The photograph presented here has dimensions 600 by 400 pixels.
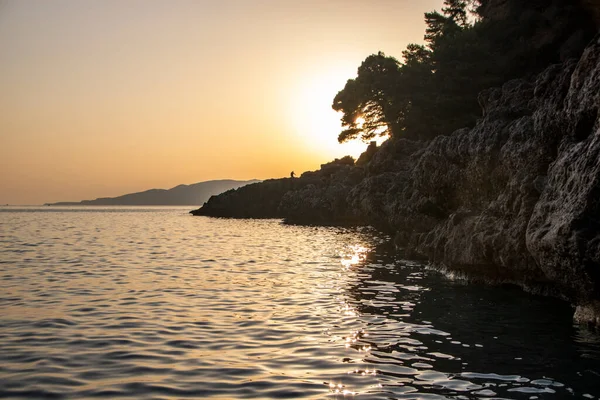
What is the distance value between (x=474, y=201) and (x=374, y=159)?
33.8 m

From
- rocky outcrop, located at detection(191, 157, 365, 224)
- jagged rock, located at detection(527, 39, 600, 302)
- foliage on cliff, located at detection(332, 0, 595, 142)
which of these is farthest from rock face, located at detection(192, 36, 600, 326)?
rocky outcrop, located at detection(191, 157, 365, 224)

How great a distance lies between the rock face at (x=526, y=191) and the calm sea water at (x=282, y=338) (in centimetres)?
111

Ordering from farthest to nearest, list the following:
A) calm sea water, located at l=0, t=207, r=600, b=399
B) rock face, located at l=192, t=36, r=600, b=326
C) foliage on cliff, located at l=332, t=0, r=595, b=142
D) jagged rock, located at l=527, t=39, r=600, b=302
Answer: foliage on cliff, located at l=332, t=0, r=595, b=142
rock face, located at l=192, t=36, r=600, b=326
jagged rock, located at l=527, t=39, r=600, b=302
calm sea water, located at l=0, t=207, r=600, b=399

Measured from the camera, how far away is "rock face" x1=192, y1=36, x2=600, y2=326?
12.3 meters

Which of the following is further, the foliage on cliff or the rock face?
the foliage on cliff

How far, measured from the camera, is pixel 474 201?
24453mm

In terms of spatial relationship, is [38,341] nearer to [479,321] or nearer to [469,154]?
[479,321]

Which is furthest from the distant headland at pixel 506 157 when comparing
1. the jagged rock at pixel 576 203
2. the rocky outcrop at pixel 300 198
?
the rocky outcrop at pixel 300 198

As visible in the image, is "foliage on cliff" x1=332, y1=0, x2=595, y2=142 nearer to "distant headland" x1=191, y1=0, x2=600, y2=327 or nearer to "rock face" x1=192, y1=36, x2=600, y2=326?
"distant headland" x1=191, y1=0, x2=600, y2=327

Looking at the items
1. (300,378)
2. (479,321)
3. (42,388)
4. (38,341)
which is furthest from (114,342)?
(479,321)

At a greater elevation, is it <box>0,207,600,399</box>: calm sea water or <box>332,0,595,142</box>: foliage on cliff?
<box>332,0,595,142</box>: foliage on cliff

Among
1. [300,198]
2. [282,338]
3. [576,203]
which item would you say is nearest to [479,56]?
[576,203]

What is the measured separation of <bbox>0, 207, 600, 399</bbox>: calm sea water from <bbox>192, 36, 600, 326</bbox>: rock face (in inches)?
43.6

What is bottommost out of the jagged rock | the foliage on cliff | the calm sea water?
the calm sea water
